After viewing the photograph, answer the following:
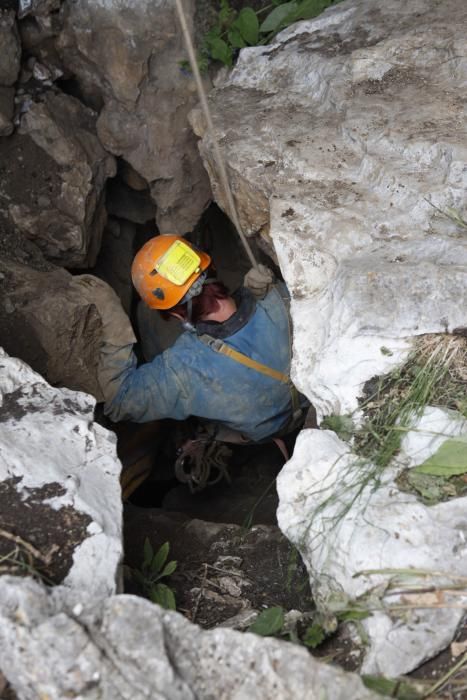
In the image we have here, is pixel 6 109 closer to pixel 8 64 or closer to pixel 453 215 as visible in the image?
pixel 8 64

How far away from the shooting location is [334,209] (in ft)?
11.4

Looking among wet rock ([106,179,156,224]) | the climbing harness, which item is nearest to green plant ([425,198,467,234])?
the climbing harness

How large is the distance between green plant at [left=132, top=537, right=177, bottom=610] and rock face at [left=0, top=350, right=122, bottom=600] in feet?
1.51

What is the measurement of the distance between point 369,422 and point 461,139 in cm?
162

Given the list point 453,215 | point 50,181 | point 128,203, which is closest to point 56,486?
point 453,215

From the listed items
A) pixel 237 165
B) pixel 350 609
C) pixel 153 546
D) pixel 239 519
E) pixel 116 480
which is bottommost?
pixel 239 519

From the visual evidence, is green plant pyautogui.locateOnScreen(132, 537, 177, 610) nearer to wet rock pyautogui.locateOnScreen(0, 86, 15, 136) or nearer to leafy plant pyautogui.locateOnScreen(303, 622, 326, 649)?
leafy plant pyautogui.locateOnScreen(303, 622, 326, 649)

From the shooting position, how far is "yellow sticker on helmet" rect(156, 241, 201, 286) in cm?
389

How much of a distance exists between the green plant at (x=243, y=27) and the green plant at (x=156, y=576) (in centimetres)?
301

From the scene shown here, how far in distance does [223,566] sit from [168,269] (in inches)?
62.2

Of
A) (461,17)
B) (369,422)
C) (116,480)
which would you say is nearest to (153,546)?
(116,480)

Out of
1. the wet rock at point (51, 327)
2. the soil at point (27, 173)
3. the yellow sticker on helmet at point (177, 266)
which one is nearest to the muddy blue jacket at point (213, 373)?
the wet rock at point (51, 327)

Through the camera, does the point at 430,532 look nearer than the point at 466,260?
Yes

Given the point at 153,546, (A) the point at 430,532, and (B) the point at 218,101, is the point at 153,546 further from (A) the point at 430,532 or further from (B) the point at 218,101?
(B) the point at 218,101
